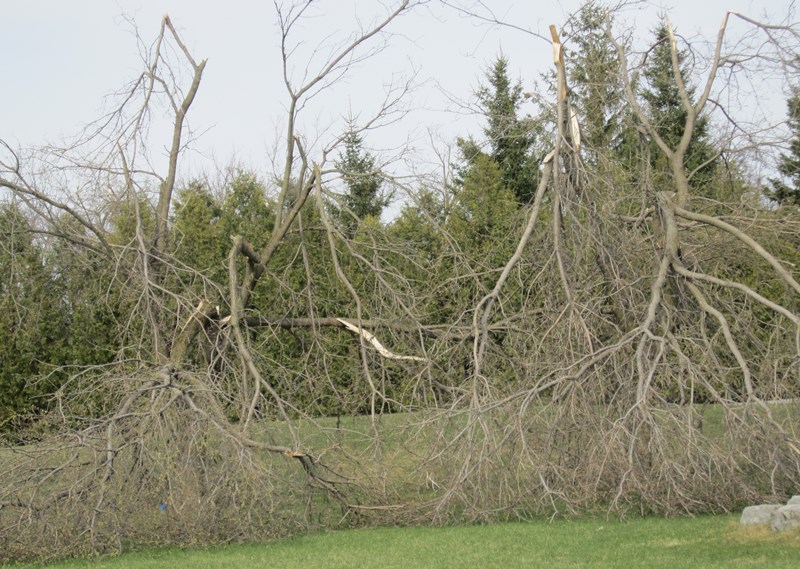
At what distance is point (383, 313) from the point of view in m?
8.16

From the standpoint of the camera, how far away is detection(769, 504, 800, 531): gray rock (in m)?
5.14

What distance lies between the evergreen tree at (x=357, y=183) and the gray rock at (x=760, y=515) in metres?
3.72

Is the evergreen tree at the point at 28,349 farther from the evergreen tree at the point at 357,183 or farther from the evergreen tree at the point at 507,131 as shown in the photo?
the evergreen tree at the point at 507,131

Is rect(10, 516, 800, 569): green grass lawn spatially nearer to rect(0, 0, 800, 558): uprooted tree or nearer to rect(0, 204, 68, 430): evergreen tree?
rect(0, 0, 800, 558): uprooted tree

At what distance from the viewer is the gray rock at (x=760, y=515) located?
17.4 ft

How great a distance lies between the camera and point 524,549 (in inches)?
219

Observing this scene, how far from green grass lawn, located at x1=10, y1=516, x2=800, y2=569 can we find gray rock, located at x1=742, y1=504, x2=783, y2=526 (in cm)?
8

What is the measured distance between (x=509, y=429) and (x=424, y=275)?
4853 millimetres

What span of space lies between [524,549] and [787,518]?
144 centimetres

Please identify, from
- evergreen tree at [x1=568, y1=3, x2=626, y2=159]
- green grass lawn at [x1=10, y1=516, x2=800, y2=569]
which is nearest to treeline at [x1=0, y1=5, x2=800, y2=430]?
evergreen tree at [x1=568, y1=3, x2=626, y2=159]

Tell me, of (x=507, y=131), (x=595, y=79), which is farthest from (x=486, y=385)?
(x=507, y=131)

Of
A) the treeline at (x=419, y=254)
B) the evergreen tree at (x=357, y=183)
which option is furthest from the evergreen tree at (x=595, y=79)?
the evergreen tree at (x=357, y=183)

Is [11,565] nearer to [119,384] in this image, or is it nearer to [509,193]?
[119,384]

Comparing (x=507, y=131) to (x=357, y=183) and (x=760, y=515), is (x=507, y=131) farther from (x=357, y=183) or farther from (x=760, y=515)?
(x=760, y=515)
